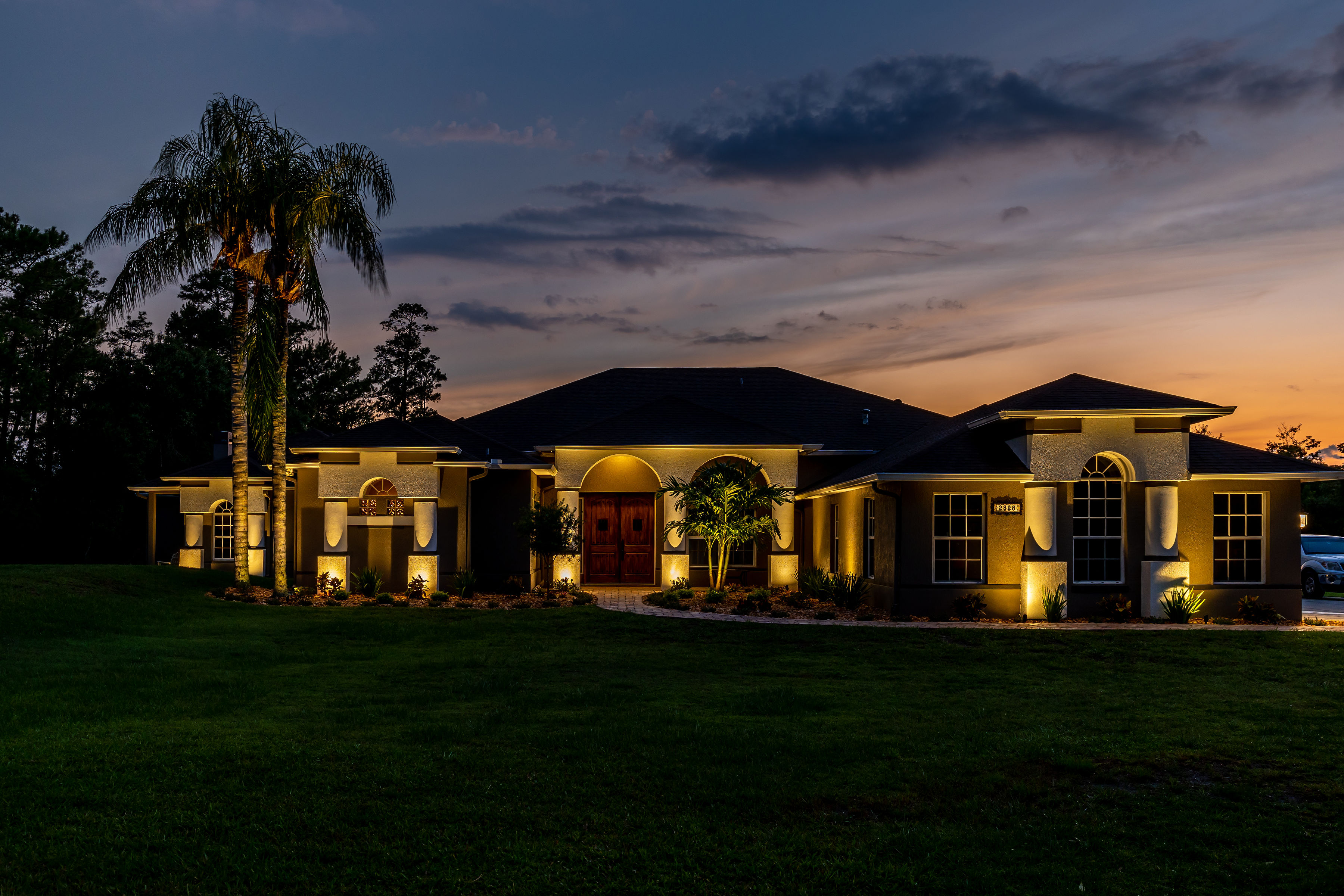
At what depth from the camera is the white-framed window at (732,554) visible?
74.0ft

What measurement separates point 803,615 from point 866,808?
11.2 metres

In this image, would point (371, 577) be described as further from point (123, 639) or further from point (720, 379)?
point (720, 379)

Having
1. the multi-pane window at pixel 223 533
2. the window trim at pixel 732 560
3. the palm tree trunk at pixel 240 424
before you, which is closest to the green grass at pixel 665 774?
the palm tree trunk at pixel 240 424

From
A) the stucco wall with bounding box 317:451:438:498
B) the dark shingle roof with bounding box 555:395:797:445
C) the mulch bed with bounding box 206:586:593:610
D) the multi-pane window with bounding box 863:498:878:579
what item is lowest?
the mulch bed with bounding box 206:586:593:610

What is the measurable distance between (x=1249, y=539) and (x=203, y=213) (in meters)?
23.0

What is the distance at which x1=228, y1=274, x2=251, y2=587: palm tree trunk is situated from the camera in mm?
19625

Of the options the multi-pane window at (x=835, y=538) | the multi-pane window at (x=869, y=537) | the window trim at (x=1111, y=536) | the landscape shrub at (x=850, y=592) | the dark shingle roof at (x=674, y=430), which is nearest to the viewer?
the window trim at (x=1111, y=536)

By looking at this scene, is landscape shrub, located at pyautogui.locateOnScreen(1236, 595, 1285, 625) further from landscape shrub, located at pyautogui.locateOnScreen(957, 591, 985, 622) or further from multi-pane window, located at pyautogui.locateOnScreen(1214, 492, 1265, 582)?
landscape shrub, located at pyautogui.locateOnScreen(957, 591, 985, 622)

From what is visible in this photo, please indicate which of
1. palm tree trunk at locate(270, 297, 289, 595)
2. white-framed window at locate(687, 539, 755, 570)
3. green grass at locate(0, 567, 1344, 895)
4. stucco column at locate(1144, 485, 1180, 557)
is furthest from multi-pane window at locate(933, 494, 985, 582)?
palm tree trunk at locate(270, 297, 289, 595)

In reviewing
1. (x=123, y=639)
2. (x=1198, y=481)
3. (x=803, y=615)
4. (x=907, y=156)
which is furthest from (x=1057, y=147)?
(x=123, y=639)

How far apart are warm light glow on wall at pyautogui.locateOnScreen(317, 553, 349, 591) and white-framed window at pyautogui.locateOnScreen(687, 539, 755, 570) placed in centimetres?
852

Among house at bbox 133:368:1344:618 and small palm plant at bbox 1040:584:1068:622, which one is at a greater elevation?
house at bbox 133:368:1344:618

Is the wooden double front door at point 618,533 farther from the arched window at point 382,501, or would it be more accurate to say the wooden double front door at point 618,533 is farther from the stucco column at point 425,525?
the arched window at point 382,501

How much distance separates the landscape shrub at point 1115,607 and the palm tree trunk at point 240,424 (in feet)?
60.9
